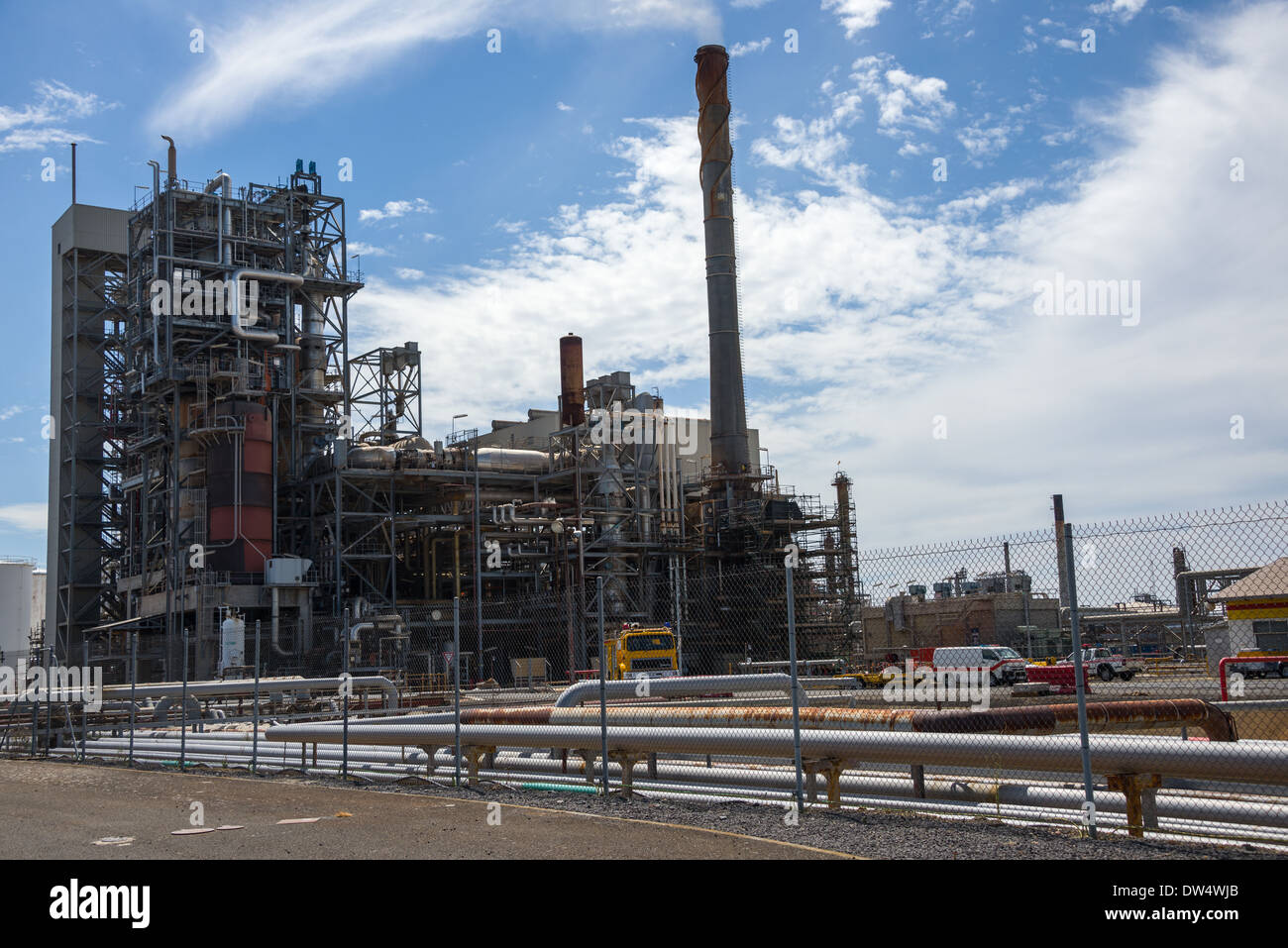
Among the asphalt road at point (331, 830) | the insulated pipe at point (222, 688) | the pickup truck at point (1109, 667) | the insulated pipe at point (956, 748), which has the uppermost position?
the insulated pipe at point (956, 748)

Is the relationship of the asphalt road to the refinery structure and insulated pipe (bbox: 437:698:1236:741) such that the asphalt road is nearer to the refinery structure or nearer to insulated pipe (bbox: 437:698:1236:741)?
insulated pipe (bbox: 437:698:1236:741)

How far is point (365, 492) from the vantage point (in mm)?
55219

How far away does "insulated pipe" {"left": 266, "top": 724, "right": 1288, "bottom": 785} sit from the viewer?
8812mm

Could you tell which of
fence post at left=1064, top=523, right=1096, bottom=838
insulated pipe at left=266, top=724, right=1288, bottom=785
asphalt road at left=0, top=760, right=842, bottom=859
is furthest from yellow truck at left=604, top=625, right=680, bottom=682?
fence post at left=1064, top=523, right=1096, bottom=838

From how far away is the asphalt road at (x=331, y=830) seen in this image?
966cm

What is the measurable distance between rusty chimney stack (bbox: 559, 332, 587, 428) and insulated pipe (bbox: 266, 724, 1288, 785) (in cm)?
4536

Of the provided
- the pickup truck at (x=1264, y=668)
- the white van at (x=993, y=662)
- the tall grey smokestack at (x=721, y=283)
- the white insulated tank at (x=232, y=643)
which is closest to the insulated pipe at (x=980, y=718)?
the pickup truck at (x=1264, y=668)

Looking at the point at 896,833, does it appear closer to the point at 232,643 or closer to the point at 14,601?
the point at 232,643

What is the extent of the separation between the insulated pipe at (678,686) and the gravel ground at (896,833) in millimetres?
3569

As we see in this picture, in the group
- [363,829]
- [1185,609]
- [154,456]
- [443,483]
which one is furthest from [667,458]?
[363,829]

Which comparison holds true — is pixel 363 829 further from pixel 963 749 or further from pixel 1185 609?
pixel 1185 609

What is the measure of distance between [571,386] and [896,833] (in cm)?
5085

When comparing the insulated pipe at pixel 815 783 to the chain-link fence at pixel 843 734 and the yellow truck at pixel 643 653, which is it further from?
the yellow truck at pixel 643 653
